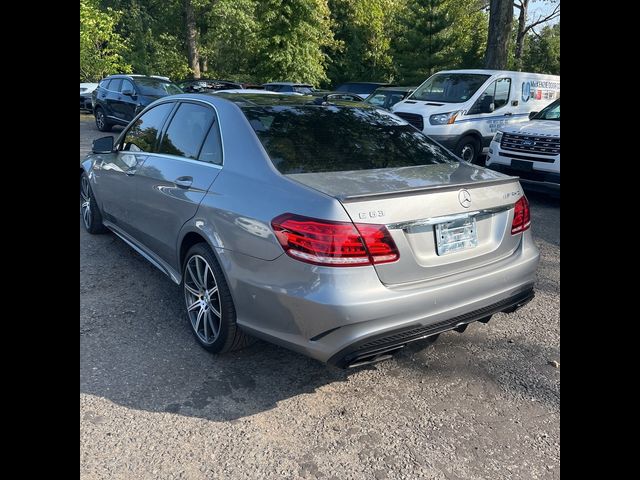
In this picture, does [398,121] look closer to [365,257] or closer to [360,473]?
[365,257]

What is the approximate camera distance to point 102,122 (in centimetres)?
1606

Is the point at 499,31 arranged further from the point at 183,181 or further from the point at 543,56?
the point at 543,56

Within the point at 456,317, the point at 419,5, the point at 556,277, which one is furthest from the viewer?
the point at 419,5

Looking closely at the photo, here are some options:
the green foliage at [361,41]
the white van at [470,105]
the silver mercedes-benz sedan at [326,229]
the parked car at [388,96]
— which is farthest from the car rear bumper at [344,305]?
the green foliage at [361,41]

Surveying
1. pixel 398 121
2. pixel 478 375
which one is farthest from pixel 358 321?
pixel 398 121

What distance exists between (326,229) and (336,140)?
1012 mm

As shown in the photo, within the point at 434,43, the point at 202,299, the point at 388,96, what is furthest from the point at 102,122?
the point at 434,43

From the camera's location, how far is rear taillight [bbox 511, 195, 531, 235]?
322 cm

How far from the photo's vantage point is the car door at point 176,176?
346cm

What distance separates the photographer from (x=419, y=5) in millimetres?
30344

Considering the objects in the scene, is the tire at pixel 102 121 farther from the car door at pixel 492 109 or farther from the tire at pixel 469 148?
the car door at pixel 492 109

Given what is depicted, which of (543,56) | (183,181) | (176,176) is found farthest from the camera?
(543,56)
